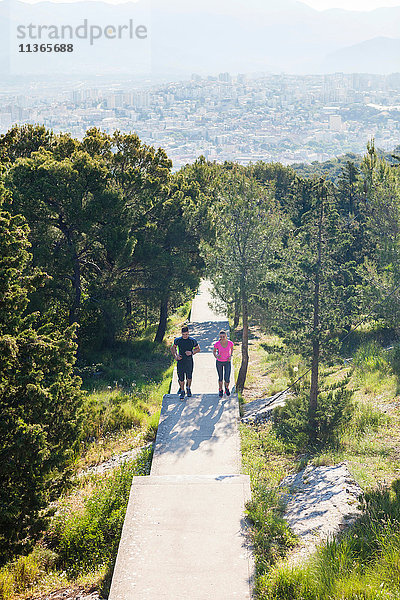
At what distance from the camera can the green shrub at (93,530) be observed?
7.09 m

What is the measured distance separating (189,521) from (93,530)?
1.53 metres

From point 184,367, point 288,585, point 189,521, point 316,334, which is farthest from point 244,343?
point 288,585

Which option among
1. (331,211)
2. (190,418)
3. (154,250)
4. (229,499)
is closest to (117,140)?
(154,250)

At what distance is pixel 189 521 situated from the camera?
22.2 feet

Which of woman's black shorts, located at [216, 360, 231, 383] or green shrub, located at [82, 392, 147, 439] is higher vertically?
woman's black shorts, located at [216, 360, 231, 383]

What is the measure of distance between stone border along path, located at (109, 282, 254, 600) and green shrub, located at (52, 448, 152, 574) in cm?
54

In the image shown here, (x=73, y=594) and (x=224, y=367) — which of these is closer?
(x=73, y=594)

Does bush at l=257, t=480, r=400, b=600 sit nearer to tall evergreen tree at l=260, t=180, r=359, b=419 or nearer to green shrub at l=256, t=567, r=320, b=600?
green shrub at l=256, t=567, r=320, b=600

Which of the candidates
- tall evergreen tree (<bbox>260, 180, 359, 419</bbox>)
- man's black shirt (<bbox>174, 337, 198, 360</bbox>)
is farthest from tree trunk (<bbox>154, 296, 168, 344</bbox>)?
tall evergreen tree (<bbox>260, 180, 359, 419</bbox>)

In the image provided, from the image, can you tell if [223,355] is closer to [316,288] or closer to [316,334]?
[316,334]

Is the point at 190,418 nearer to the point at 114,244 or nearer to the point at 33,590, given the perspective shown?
the point at 33,590

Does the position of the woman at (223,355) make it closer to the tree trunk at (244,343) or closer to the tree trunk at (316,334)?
the tree trunk at (316,334)

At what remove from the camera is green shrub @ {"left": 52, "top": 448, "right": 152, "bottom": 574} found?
279 inches

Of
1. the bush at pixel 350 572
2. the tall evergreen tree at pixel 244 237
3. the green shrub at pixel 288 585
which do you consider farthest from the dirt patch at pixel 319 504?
the tall evergreen tree at pixel 244 237
